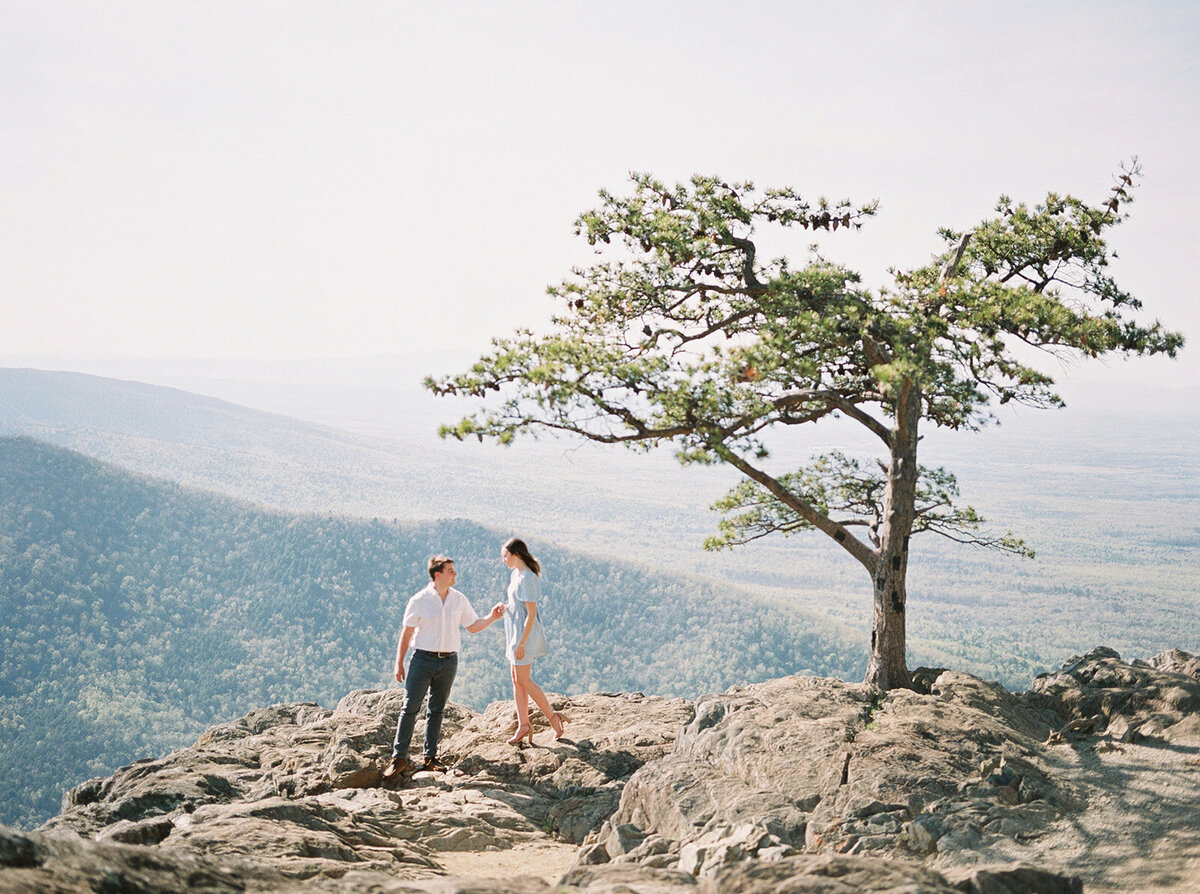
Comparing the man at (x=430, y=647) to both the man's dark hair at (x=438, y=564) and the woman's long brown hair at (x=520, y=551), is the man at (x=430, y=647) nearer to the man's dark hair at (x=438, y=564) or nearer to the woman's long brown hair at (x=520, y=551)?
the man's dark hair at (x=438, y=564)

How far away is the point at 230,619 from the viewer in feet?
348

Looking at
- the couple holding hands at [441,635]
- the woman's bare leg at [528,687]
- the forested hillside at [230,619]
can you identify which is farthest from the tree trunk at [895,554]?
the forested hillside at [230,619]

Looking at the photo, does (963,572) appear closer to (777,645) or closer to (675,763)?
(777,645)

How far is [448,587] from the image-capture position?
31.5 feet

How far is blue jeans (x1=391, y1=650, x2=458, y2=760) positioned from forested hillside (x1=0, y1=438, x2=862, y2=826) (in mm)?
65387

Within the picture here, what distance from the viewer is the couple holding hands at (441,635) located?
944cm

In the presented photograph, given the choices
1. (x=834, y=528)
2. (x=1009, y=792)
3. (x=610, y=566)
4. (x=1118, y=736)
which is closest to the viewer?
(x=1009, y=792)

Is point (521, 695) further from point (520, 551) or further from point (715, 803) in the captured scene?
point (715, 803)

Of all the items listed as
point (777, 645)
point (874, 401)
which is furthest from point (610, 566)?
point (874, 401)

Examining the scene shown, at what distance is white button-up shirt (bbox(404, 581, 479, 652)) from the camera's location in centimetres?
938

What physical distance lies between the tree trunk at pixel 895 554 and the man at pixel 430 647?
4615mm

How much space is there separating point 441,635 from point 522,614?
884 mm

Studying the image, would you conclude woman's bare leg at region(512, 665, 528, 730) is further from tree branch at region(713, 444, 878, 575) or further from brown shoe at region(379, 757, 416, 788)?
tree branch at region(713, 444, 878, 575)

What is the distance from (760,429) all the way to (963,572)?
19499cm
